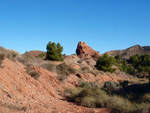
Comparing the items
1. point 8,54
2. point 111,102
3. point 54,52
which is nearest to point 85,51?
point 54,52

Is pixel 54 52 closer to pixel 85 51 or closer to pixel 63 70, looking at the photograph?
pixel 63 70

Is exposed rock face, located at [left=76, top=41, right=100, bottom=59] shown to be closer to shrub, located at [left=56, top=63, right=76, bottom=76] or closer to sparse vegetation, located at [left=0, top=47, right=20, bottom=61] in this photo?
shrub, located at [left=56, top=63, right=76, bottom=76]

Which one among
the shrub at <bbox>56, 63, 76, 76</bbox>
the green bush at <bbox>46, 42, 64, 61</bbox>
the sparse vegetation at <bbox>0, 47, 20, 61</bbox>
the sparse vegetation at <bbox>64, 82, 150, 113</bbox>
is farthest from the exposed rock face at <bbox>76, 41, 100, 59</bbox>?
the sparse vegetation at <bbox>64, 82, 150, 113</bbox>

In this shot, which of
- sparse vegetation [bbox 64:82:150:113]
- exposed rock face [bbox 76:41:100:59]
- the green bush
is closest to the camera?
sparse vegetation [bbox 64:82:150:113]

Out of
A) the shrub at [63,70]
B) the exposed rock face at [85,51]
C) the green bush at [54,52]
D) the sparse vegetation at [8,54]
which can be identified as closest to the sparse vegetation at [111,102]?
the sparse vegetation at [8,54]

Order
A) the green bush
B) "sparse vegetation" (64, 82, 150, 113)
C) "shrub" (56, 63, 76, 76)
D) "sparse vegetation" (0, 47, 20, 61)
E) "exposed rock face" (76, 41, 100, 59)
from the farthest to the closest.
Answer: "exposed rock face" (76, 41, 100, 59), the green bush, "shrub" (56, 63, 76, 76), "sparse vegetation" (0, 47, 20, 61), "sparse vegetation" (64, 82, 150, 113)

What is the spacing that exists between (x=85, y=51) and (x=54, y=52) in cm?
3803

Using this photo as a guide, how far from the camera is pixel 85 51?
8081cm

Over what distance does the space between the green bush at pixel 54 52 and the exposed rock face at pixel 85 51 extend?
32105 millimetres

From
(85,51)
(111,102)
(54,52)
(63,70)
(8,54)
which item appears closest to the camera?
(111,102)

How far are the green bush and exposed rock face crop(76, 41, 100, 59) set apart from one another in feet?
105

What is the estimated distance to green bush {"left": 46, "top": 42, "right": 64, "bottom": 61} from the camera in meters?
43.4

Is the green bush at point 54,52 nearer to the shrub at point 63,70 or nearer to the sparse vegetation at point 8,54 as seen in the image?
the shrub at point 63,70

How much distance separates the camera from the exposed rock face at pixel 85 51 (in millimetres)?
78438
